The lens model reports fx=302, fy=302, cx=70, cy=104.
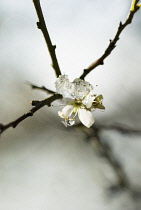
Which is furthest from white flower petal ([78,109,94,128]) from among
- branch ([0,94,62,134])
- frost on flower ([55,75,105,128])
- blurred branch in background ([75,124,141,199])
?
blurred branch in background ([75,124,141,199])

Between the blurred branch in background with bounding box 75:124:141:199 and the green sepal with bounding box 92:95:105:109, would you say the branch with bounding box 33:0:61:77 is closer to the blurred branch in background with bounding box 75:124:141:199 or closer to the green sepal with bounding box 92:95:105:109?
the green sepal with bounding box 92:95:105:109

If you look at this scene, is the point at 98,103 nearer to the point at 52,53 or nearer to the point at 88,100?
the point at 88,100

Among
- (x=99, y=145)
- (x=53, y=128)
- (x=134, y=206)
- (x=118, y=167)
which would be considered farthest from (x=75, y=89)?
(x=134, y=206)

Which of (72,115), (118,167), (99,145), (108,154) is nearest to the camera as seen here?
(72,115)

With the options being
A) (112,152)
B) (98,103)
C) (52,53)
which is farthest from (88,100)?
(112,152)

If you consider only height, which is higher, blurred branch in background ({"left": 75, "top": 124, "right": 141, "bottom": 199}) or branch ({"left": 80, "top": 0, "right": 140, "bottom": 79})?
blurred branch in background ({"left": 75, "top": 124, "right": 141, "bottom": 199})

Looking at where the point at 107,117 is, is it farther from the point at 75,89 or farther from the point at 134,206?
the point at 75,89

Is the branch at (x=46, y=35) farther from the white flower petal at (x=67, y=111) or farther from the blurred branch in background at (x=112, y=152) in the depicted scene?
the blurred branch in background at (x=112, y=152)
